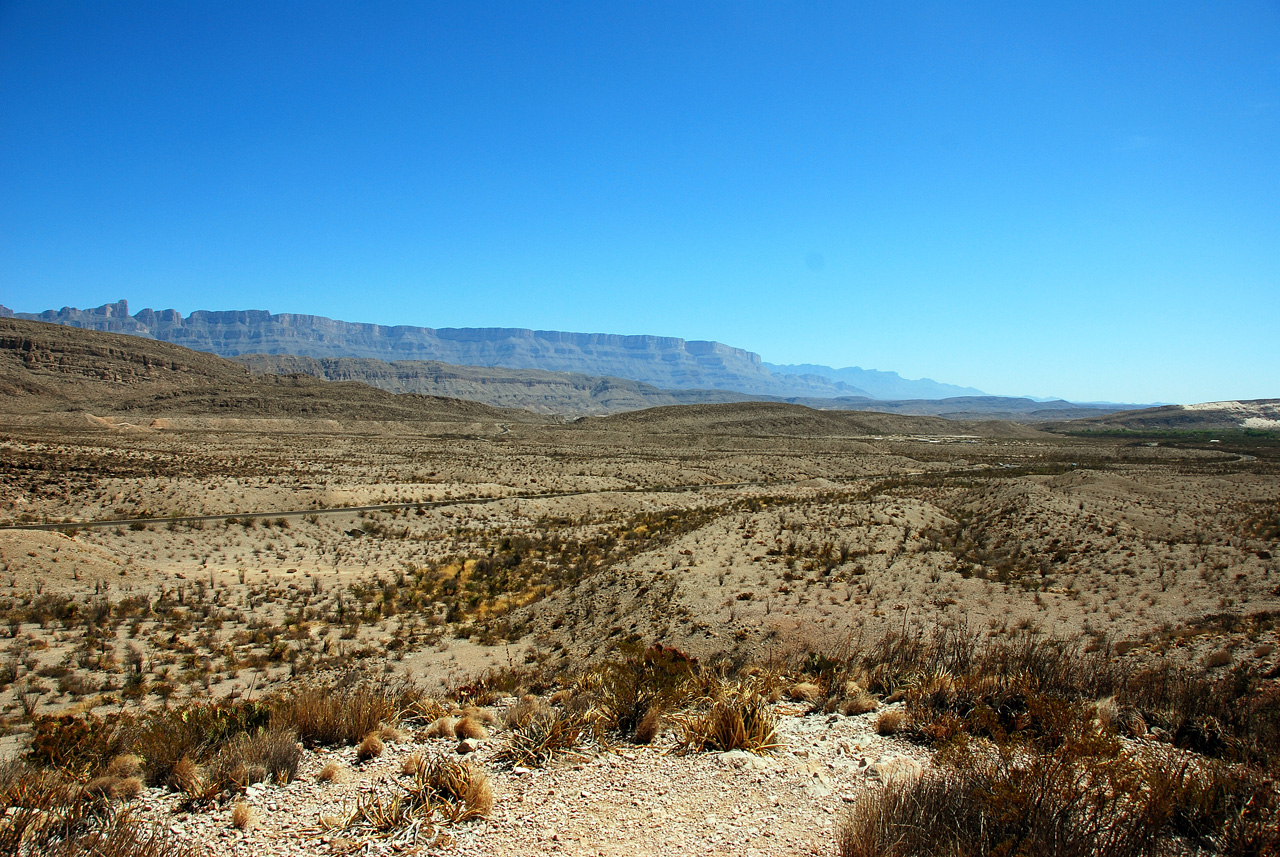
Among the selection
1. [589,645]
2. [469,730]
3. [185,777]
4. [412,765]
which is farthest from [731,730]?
[589,645]

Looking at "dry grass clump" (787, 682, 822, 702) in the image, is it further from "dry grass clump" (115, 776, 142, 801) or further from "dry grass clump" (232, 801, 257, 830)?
"dry grass clump" (115, 776, 142, 801)

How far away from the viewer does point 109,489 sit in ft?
91.4

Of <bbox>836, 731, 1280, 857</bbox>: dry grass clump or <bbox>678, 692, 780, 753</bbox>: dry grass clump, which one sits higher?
<bbox>836, 731, 1280, 857</bbox>: dry grass clump

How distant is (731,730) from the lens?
5934 millimetres

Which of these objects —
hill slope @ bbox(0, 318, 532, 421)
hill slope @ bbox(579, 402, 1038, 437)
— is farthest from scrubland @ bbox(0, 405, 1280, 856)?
hill slope @ bbox(0, 318, 532, 421)

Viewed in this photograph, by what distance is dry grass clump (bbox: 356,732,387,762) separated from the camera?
19.5ft

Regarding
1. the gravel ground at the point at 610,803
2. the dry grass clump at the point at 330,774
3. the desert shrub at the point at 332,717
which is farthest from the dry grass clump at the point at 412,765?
the desert shrub at the point at 332,717

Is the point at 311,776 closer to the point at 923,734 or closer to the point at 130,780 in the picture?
the point at 130,780

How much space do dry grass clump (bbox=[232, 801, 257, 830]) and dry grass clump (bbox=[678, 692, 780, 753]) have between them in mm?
3666

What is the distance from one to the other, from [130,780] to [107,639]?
10.7 meters

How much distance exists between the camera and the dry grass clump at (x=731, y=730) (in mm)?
5867

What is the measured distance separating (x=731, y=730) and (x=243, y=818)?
164 inches

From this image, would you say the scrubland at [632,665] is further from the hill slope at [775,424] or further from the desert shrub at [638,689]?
the hill slope at [775,424]

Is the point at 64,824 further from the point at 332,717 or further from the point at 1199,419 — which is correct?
the point at 1199,419
